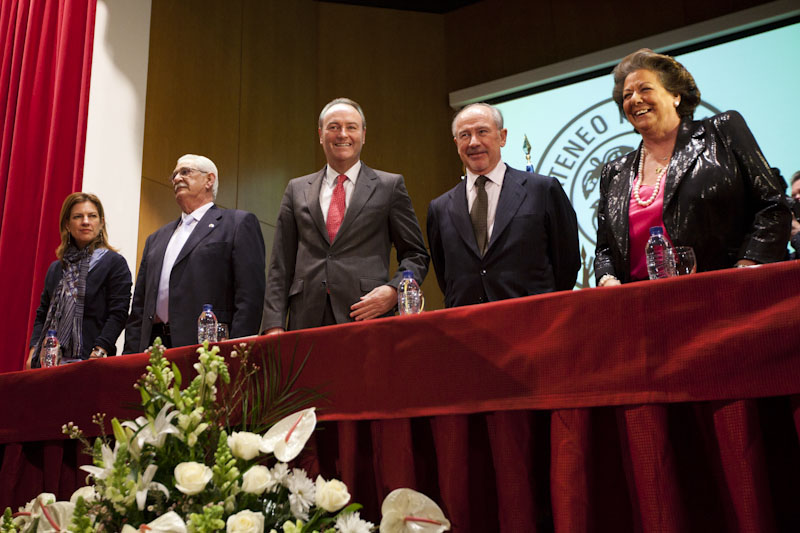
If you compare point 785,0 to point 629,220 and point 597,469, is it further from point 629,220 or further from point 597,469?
point 597,469

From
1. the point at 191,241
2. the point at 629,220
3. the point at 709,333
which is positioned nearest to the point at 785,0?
the point at 629,220

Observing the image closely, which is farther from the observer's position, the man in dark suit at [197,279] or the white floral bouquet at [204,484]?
the man in dark suit at [197,279]

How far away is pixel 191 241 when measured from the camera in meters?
2.85

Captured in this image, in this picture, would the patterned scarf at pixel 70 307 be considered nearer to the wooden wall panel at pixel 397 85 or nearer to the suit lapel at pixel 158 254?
the suit lapel at pixel 158 254

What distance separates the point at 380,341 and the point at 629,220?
92 centimetres

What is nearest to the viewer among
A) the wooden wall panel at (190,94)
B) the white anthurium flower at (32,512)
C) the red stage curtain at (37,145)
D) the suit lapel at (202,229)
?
the white anthurium flower at (32,512)

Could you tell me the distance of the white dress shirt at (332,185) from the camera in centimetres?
245

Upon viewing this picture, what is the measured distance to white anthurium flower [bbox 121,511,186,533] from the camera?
0.88 meters

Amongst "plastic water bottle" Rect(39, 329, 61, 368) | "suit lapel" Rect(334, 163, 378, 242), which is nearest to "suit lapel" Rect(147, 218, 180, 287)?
"plastic water bottle" Rect(39, 329, 61, 368)

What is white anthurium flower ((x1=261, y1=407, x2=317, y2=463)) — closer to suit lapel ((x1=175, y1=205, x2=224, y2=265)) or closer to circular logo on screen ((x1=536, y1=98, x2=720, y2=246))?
suit lapel ((x1=175, y1=205, x2=224, y2=265))

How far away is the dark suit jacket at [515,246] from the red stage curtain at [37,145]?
2.58 metres

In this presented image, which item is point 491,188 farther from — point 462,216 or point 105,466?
point 105,466

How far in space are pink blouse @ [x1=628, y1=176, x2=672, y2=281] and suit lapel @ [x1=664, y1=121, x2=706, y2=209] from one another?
0.04 metres

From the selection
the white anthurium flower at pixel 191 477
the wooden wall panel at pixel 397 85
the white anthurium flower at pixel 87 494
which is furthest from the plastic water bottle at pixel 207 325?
the wooden wall panel at pixel 397 85
